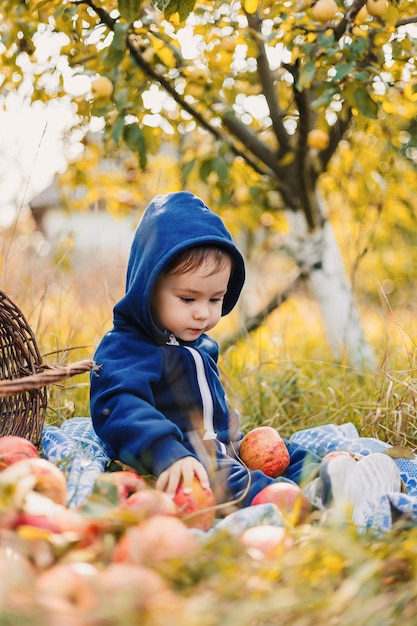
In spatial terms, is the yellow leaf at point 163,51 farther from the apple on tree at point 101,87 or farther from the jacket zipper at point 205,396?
the jacket zipper at point 205,396

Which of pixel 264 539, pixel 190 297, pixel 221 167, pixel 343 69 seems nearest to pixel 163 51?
pixel 221 167

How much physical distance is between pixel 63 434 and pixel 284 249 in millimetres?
2161

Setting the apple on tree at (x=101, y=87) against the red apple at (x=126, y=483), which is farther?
the apple on tree at (x=101, y=87)

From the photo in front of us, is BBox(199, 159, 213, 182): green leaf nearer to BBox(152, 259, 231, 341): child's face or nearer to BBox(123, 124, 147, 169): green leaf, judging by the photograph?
BBox(123, 124, 147, 169): green leaf

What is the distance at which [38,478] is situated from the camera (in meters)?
1.53

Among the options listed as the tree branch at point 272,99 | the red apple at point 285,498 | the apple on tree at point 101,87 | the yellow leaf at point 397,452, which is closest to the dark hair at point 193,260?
the red apple at point 285,498

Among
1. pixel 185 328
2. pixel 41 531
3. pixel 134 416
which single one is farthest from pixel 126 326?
pixel 41 531

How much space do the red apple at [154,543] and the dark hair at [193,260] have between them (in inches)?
36.1

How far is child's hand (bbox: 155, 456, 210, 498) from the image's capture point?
5.97ft

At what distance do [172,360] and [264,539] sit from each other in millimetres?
847

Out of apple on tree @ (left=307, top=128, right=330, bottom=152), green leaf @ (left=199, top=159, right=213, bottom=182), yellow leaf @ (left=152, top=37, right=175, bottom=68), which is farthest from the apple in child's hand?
apple on tree @ (left=307, top=128, right=330, bottom=152)

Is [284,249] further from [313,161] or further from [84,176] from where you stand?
[84,176]

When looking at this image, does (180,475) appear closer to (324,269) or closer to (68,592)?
(68,592)

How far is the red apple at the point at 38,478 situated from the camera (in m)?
1.41
